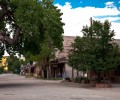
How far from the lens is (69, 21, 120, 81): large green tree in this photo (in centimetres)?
3900

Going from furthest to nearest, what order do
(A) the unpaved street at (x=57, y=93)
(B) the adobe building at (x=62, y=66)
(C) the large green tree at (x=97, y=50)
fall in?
(B) the adobe building at (x=62, y=66), (C) the large green tree at (x=97, y=50), (A) the unpaved street at (x=57, y=93)

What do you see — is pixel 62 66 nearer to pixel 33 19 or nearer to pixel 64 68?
pixel 64 68

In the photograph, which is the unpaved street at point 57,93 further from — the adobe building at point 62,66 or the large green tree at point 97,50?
the adobe building at point 62,66

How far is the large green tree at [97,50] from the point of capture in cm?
3900

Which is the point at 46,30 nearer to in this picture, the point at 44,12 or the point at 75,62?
the point at 44,12

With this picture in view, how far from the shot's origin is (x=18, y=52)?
4694 centimetres


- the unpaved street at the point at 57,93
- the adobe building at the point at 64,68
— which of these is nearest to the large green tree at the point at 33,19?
the unpaved street at the point at 57,93

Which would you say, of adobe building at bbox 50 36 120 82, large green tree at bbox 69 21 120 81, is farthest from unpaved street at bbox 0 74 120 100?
adobe building at bbox 50 36 120 82

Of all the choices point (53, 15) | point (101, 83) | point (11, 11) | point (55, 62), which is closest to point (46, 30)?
point (53, 15)

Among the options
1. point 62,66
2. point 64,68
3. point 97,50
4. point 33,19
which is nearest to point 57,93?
point 33,19

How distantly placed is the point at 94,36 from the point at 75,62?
3.51 m

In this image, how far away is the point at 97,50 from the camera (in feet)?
129

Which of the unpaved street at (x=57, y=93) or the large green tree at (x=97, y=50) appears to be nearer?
the unpaved street at (x=57, y=93)

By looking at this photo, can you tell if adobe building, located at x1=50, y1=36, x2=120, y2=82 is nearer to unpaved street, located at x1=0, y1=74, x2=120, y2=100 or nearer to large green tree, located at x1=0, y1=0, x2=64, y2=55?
large green tree, located at x1=0, y1=0, x2=64, y2=55
